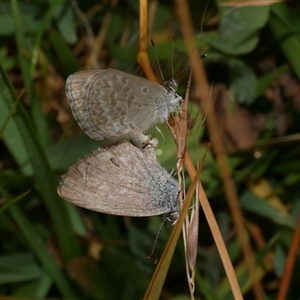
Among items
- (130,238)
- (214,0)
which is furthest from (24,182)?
(214,0)

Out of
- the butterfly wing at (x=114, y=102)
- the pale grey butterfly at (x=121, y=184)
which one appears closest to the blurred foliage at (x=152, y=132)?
the butterfly wing at (x=114, y=102)

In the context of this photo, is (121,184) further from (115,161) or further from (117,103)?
(117,103)

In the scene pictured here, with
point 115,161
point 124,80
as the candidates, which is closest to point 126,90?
point 124,80

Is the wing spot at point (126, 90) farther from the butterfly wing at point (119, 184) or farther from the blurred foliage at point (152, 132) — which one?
the blurred foliage at point (152, 132)

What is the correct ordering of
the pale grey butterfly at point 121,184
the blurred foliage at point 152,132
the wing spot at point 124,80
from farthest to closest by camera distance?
the blurred foliage at point 152,132 < the wing spot at point 124,80 < the pale grey butterfly at point 121,184

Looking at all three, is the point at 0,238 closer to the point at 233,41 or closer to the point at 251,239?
the point at 251,239
